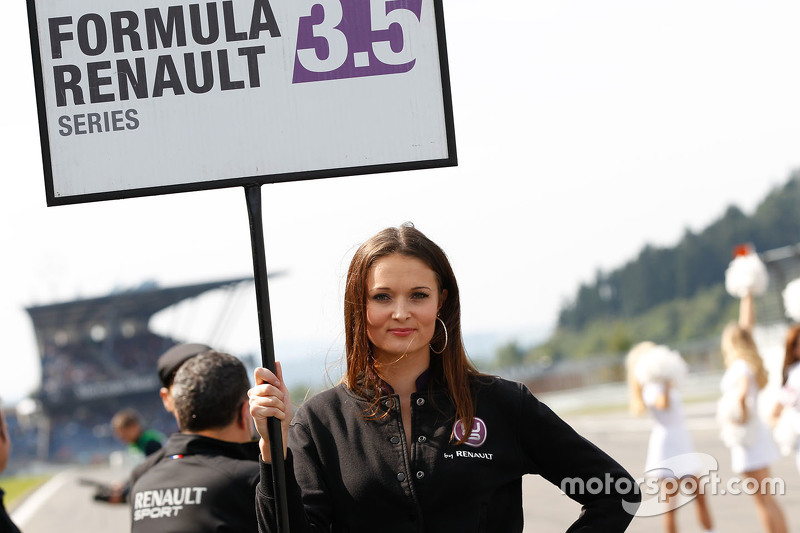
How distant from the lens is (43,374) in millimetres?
71250

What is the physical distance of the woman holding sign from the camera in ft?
8.82

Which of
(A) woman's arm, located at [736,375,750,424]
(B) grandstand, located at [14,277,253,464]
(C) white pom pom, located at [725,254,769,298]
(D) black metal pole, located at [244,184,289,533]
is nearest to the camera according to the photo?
(D) black metal pole, located at [244,184,289,533]

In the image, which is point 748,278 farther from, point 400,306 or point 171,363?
point 400,306

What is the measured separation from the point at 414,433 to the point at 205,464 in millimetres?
1120

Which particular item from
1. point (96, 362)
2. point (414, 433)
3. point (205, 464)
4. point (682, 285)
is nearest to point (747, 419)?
point (205, 464)

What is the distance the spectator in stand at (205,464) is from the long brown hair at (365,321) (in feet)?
2.78

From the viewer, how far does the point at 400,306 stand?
2.85m

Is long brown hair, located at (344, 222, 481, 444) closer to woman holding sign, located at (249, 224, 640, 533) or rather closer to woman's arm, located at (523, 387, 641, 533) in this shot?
woman holding sign, located at (249, 224, 640, 533)

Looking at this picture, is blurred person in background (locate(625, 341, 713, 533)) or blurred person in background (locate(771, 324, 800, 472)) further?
blurred person in background (locate(625, 341, 713, 533))

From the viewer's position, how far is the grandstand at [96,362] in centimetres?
7069

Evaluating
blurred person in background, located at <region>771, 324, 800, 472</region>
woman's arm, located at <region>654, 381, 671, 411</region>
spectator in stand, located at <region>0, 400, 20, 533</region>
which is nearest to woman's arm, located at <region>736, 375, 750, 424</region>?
blurred person in background, located at <region>771, 324, 800, 472</region>

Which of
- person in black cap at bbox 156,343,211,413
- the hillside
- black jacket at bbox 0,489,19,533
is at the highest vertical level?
person in black cap at bbox 156,343,211,413

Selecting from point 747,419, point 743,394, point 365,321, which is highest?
point 365,321

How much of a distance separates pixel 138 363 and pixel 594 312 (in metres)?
57.5
